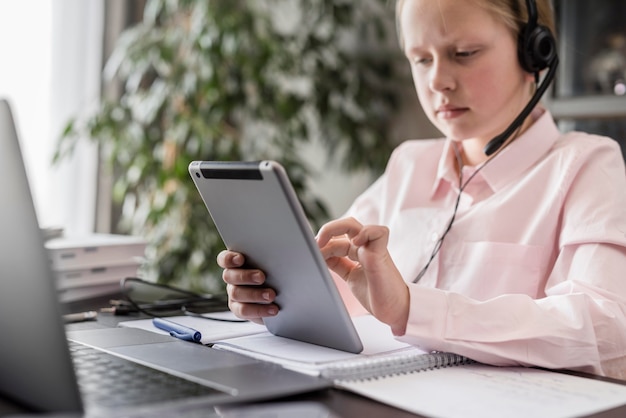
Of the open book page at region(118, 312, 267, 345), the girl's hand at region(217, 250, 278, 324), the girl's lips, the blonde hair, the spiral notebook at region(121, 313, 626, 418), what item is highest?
the blonde hair

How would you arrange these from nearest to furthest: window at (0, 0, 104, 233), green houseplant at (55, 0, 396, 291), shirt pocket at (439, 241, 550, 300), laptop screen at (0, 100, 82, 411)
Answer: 1. laptop screen at (0, 100, 82, 411)
2. shirt pocket at (439, 241, 550, 300)
3. green houseplant at (55, 0, 396, 291)
4. window at (0, 0, 104, 233)

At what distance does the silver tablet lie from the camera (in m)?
0.79

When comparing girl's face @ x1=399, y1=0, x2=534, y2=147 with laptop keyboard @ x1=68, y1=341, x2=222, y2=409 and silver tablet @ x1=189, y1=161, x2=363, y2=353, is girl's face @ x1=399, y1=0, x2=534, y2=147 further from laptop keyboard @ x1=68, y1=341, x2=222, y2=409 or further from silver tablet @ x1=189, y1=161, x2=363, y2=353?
laptop keyboard @ x1=68, y1=341, x2=222, y2=409

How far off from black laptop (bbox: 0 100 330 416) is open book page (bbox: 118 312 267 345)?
6.8 inches

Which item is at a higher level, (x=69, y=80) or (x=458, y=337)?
(x=69, y=80)

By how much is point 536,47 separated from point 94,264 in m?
0.81

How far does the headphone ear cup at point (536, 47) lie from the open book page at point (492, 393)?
524 mm

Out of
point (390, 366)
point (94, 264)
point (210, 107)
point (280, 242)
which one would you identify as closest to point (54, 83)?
point (210, 107)

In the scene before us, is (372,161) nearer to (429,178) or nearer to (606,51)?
(606,51)

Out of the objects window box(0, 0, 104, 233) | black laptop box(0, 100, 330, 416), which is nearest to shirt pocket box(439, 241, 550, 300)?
black laptop box(0, 100, 330, 416)

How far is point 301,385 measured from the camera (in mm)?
725

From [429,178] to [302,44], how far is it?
1264 millimetres

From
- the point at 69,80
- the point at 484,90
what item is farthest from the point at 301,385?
the point at 69,80

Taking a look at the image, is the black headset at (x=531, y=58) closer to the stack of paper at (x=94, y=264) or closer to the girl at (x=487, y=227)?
the girl at (x=487, y=227)
